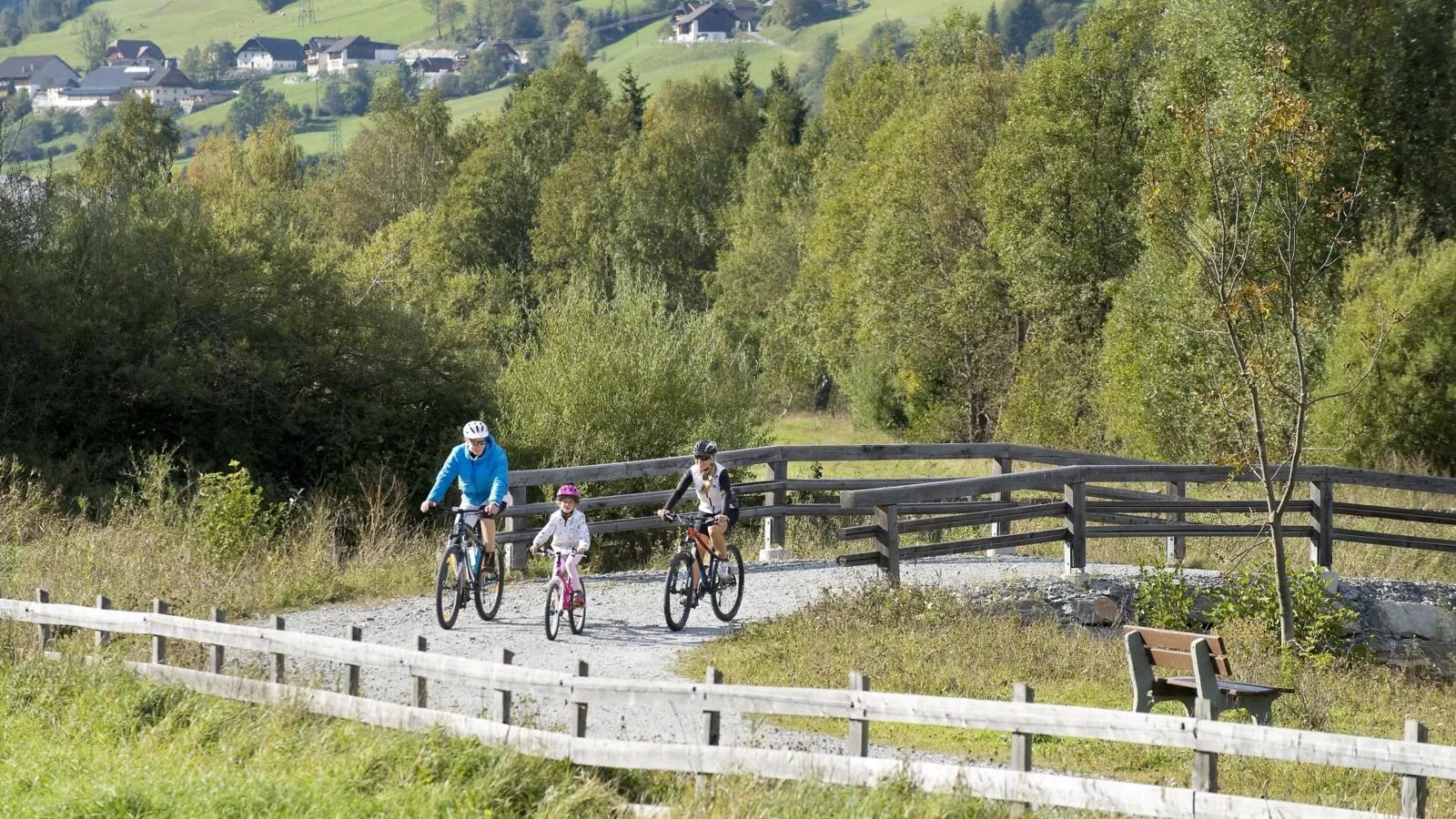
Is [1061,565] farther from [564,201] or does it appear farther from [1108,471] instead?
[564,201]

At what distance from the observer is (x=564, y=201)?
7100 centimetres

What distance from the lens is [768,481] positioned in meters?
17.8

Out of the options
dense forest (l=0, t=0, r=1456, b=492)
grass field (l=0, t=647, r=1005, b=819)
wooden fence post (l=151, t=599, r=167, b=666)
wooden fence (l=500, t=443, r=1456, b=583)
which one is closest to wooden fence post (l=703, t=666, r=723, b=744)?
grass field (l=0, t=647, r=1005, b=819)

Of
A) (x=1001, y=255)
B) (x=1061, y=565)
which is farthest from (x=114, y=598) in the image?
(x=1001, y=255)

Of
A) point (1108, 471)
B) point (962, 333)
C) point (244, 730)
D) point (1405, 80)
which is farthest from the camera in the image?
point (962, 333)

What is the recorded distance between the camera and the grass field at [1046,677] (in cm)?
953

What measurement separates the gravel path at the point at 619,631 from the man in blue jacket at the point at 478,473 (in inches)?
37.4

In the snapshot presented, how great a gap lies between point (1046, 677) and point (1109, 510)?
258 inches

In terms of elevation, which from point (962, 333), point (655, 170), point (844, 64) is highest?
point (844, 64)

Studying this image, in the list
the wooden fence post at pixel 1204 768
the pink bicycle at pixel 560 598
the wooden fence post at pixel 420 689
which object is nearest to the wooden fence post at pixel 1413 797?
the wooden fence post at pixel 1204 768

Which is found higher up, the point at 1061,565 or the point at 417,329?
the point at 417,329

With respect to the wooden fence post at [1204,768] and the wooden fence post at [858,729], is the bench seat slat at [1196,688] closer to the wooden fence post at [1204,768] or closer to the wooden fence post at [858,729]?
the wooden fence post at [1204,768]

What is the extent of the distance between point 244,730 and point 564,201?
207ft

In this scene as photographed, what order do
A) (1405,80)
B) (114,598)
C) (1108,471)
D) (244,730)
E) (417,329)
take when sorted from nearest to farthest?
(244,730)
(114,598)
(1108,471)
(417,329)
(1405,80)
